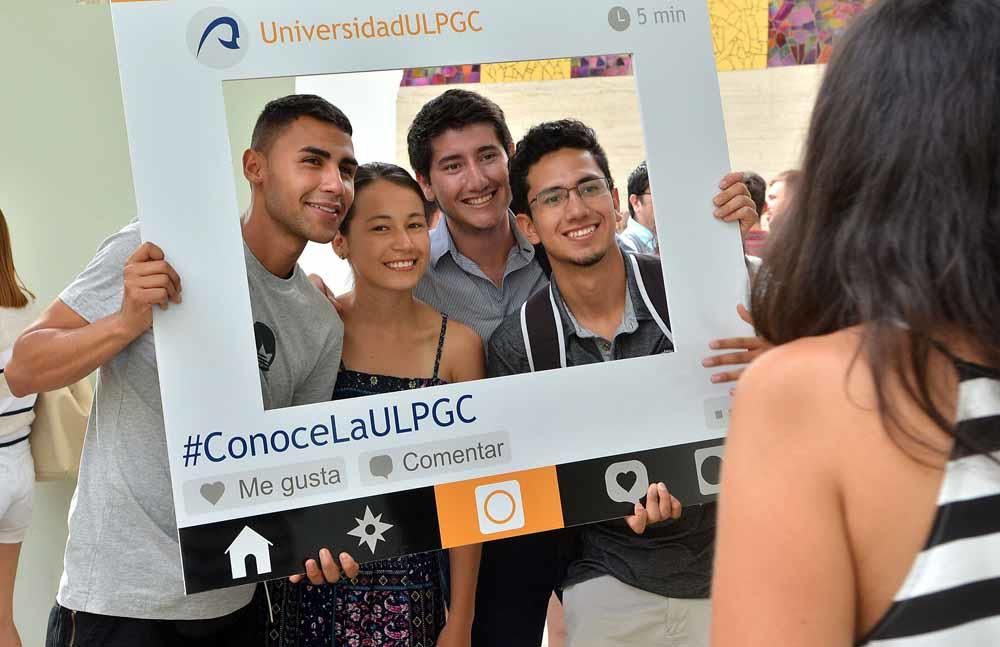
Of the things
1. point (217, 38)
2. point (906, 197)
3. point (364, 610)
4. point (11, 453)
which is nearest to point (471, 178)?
point (217, 38)

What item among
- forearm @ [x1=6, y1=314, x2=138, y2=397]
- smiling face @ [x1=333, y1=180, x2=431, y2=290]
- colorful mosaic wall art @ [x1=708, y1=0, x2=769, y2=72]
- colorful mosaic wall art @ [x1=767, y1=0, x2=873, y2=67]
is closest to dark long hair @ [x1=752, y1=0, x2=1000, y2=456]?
smiling face @ [x1=333, y1=180, x2=431, y2=290]

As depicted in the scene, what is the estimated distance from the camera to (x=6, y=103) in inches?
134

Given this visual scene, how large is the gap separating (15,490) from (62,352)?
5.91ft

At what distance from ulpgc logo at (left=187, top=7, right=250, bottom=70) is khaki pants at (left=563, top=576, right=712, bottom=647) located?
48.6 inches

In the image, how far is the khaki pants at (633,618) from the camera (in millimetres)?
1932

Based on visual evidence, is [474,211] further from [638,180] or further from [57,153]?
[57,153]

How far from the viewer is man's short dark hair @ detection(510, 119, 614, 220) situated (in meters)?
1.75

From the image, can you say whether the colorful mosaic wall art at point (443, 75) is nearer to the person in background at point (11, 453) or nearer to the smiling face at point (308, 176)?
the smiling face at point (308, 176)

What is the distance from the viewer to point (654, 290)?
1773 mm

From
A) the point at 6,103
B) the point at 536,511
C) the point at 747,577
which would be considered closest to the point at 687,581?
the point at 536,511

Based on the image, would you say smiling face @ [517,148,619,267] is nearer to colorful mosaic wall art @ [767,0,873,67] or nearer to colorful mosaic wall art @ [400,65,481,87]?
colorful mosaic wall art @ [400,65,481,87]

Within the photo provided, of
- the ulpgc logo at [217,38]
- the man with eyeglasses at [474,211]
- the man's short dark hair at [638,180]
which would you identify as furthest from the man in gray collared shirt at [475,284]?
the ulpgc logo at [217,38]

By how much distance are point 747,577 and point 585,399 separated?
925mm

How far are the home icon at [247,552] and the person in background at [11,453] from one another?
6.33 ft
